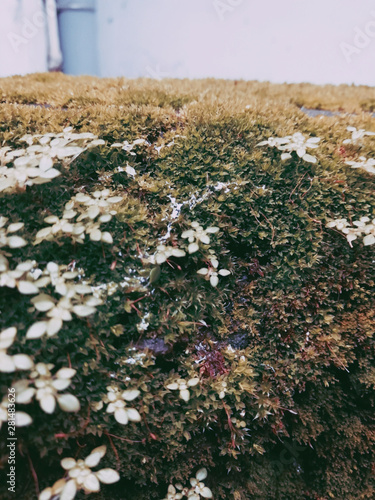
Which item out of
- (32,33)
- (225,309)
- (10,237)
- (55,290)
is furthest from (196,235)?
(32,33)

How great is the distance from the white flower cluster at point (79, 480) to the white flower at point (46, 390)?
0.23 meters

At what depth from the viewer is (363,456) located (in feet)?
6.25

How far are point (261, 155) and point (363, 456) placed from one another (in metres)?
1.86

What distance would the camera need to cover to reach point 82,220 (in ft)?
5.23

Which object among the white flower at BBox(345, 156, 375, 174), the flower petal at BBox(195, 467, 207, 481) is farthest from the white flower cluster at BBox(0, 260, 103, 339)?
the white flower at BBox(345, 156, 375, 174)

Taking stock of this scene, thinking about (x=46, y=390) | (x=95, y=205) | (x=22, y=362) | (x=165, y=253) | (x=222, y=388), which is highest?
(x=95, y=205)

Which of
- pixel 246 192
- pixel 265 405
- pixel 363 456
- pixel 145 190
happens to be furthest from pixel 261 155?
pixel 363 456

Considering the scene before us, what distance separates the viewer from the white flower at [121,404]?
51.2 inches

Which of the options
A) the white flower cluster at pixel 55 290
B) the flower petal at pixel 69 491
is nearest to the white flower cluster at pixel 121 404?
the flower petal at pixel 69 491

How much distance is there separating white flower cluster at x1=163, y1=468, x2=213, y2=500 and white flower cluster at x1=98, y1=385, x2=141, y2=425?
0.49 metres

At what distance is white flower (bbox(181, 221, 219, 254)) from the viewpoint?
1593 mm

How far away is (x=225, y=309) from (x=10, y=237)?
113 centimetres

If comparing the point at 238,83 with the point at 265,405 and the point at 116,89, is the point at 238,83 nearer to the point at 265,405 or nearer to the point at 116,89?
the point at 116,89

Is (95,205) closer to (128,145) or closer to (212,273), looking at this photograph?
(128,145)
